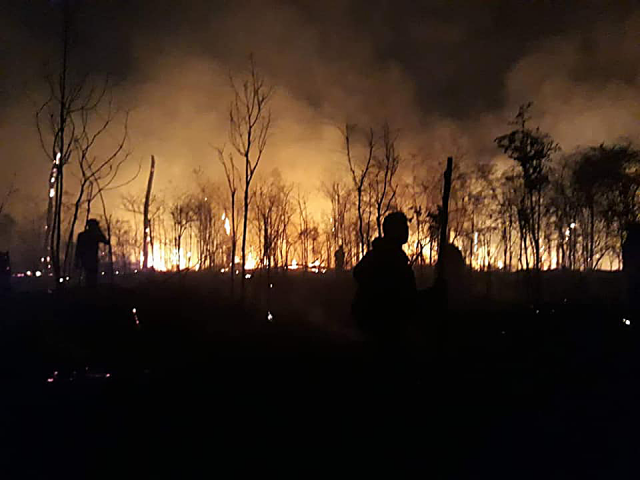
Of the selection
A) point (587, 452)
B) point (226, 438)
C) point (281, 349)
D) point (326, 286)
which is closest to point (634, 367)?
point (587, 452)

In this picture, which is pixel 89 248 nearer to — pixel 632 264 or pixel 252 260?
pixel 632 264

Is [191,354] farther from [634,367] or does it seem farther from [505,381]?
[634,367]

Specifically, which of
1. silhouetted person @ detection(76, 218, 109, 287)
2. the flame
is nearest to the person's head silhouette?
silhouetted person @ detection(76, 218, 109, 287)

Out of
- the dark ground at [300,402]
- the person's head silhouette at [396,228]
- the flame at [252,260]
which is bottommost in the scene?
the dark ground at [300,402]

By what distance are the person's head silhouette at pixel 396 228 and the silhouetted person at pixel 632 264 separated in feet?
38.3

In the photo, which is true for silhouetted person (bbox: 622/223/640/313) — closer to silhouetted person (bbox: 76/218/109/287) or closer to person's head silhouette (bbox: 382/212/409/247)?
person's head silhouette (bbox: 382/212/409/247)

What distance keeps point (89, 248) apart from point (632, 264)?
15434mm

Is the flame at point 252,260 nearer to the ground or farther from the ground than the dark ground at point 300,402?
farther from the ground

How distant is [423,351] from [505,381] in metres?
1.23

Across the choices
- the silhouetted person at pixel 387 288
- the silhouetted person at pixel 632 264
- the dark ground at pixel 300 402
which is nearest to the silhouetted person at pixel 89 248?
the dark ground at pixel 300 402

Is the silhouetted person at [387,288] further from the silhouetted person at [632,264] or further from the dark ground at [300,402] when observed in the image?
the silhouetted person at [632,264]

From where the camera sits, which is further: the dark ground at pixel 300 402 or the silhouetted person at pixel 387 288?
the silhouetted person at pixel 387 288

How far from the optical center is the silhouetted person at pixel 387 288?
502cm

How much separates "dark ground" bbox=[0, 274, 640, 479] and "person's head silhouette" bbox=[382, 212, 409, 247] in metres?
1.29
